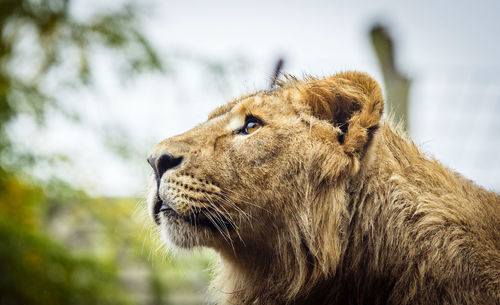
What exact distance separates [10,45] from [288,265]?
201 inches

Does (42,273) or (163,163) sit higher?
(42,273)

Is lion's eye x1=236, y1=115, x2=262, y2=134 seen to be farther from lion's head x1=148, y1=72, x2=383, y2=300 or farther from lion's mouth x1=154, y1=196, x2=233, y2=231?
lion's mouth x1=154, y1=196, x2=233, y2=231

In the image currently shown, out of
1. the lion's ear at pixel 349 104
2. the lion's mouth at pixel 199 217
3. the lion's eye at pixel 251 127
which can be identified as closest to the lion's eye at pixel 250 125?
the lion's eye at pixel 251 127

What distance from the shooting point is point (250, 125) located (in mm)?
2262

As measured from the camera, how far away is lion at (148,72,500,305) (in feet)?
6.44

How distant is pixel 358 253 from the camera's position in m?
2.03

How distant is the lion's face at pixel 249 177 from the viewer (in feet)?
6.76

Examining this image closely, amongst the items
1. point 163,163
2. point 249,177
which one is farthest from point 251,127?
point 163,163

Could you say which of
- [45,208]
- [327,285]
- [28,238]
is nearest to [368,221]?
[327,285]

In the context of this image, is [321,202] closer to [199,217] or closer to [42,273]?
[199,217]

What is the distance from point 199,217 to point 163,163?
0.29 m

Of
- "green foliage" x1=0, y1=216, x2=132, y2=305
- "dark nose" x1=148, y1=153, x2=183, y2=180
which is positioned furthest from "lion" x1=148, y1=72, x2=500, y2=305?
"green foliage" x1=0, y1=216, x2=132, y2=305

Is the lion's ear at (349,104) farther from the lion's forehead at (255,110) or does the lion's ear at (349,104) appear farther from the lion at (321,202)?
the lion's forehead at (255,110)

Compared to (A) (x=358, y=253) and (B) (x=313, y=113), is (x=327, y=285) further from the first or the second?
(B) (x=313, y=113)
